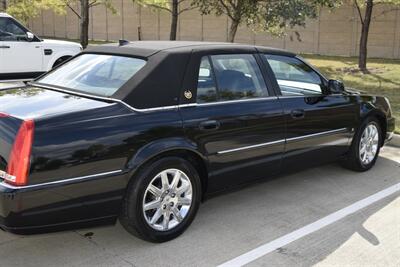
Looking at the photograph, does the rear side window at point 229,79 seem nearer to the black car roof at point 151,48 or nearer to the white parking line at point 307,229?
the black car roof at point 151,48

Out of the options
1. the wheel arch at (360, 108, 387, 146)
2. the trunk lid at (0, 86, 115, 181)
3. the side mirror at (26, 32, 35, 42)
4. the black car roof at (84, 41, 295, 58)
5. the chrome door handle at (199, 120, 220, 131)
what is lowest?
the wheel arch at (360, 108, 387, 146)

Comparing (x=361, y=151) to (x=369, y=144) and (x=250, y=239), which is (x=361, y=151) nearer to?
(x=369, y=144)

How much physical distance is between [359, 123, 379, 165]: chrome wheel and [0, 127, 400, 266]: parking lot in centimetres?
75

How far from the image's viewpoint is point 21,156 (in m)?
3.27

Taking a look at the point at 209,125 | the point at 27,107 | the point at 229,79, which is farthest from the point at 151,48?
the point at 27,107

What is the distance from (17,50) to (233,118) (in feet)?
27.8

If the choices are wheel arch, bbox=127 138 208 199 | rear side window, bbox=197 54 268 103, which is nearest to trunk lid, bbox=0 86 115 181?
wheel arch, bbox=127 138 208 199

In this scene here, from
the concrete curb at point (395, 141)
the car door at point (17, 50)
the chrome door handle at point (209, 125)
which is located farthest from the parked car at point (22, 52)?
the chrome door handle at point (209, 125)

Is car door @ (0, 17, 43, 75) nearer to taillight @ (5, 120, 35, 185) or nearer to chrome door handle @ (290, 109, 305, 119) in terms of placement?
chrome door handle @ (290, 109, 305, 119)

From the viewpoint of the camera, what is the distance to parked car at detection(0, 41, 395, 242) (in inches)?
132

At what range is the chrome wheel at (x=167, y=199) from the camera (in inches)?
154

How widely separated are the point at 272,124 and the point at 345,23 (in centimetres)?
1948

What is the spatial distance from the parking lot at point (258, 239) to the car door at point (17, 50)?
7.94 metres

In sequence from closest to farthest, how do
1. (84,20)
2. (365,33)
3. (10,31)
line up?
(10,31) → (365,33) → (84,20)
